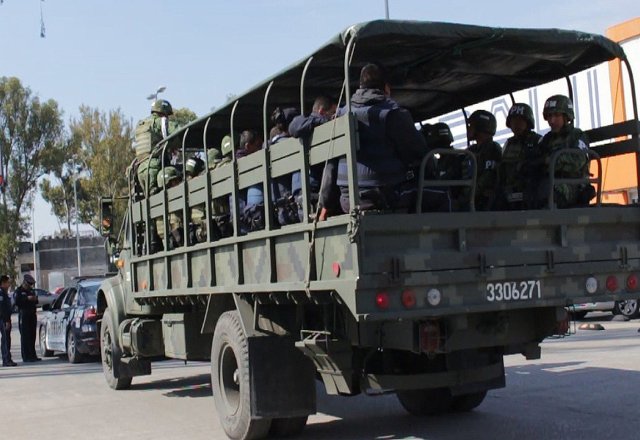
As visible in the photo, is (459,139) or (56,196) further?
(56,196)

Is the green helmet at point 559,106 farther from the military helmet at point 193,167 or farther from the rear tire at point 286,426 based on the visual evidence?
the military helmet at point 193,167

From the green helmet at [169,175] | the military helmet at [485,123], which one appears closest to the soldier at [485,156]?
the military helmet at [485,123]

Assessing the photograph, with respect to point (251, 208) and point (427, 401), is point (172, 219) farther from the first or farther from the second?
point (427, 401)

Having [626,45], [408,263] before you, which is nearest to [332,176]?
[408,263]

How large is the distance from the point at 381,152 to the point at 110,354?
6.16 meters

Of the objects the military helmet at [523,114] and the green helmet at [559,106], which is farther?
the military helmet at [523,114]

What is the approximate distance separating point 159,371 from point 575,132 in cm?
820

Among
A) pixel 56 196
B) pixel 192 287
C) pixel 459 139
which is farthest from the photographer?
pixel 56 196

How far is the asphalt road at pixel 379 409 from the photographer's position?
7.14 metres

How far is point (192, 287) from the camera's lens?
7.77m

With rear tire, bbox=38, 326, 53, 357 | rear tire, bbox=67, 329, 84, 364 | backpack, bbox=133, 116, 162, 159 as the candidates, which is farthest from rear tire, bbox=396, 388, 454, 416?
rear tire, bbox=38, 326, 53, 357

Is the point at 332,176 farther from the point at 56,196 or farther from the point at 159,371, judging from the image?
the point at 56,196

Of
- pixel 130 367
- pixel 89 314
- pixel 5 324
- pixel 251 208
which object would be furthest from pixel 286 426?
pixel 5 324

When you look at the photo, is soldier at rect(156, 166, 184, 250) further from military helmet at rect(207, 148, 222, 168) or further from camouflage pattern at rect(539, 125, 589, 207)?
camouflage pattern at rect(539, 125, 589, 207)
